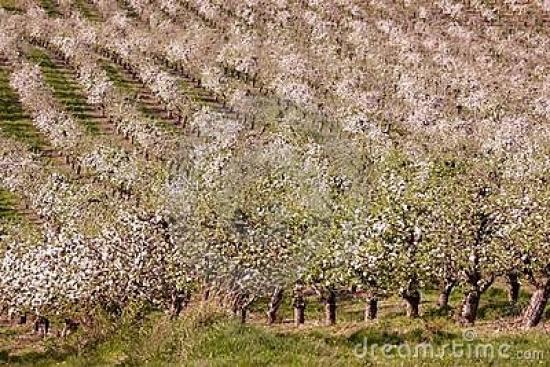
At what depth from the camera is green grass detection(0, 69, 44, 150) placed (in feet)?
474

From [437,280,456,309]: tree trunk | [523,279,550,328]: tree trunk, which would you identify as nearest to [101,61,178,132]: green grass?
[437,280,456,309]: tree trunk

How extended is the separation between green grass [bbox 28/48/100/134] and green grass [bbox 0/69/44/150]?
856 cm

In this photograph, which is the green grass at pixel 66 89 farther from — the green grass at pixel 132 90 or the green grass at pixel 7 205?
the green grass at pixel 7 205

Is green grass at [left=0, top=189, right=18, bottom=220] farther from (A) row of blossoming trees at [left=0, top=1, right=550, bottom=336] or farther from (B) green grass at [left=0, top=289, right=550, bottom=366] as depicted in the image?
(B) green grass at [left=0, top=289, right=550, bottom=366]

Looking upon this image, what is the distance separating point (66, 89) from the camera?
559ft

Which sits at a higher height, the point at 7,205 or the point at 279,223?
the point at 279,223

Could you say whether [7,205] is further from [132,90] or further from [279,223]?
[279,223]

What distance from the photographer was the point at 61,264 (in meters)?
64.1

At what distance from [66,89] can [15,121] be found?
20196mm

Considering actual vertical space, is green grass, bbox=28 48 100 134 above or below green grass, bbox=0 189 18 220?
above

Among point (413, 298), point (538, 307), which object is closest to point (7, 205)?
point (413, 298)

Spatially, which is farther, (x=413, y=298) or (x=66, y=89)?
(x=66, y=89)

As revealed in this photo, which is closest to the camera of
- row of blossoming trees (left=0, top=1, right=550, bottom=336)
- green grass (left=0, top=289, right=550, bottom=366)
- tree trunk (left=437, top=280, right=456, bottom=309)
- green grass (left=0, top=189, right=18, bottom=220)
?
green grass (left=0, top=289, right=550, bottom=366)

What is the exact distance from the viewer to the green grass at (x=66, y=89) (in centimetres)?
15538
